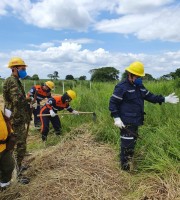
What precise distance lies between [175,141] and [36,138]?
4.69 m

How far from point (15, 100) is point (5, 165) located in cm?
107

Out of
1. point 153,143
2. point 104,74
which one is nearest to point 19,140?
point 153,143

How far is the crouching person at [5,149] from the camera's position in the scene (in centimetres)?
406

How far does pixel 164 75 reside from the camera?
35.6ft

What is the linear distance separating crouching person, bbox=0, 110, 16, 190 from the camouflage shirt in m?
0.79

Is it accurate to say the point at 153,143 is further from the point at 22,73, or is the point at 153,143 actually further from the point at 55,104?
the point at 55,104

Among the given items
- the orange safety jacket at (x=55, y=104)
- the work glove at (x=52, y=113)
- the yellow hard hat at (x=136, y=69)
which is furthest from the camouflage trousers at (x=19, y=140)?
the orange safety jacket at (x=55, y=104)

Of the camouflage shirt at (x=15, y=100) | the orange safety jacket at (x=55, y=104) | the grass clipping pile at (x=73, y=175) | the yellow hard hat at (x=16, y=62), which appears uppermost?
the yellow hard hat at (x=16, y=62)

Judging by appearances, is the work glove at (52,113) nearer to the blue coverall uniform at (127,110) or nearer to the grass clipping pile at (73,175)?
the grass clipping pile at (73,175)

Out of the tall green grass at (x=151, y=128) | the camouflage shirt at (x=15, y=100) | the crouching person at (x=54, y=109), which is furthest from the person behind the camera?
the crouching person at (x=54, y=109)

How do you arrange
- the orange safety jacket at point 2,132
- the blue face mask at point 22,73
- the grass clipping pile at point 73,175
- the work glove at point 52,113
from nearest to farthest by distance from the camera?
the orange safety jacket at point 2,132 → the grass clipping pile at point 73,175 → the blue face mask at point 22,73 → the work glove at point 52,113

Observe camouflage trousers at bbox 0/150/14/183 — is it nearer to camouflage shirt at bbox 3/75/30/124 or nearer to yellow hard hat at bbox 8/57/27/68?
camouflage shirt at bbox 3/75/30/124

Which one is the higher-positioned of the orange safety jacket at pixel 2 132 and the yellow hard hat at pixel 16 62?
the yellow hard hat at pixel 16 62

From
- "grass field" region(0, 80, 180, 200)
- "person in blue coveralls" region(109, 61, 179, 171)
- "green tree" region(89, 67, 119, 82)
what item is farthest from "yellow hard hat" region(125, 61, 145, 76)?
"green tree" region(89, 67, 119, 82)
